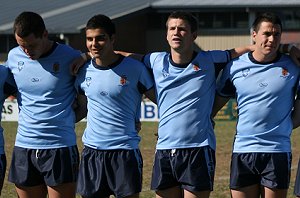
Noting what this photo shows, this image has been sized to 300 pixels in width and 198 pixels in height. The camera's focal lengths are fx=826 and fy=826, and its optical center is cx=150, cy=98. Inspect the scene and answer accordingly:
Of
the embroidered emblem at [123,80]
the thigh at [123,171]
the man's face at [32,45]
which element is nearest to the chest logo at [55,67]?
the man's face at [32,45]

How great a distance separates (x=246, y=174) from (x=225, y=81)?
90 cm

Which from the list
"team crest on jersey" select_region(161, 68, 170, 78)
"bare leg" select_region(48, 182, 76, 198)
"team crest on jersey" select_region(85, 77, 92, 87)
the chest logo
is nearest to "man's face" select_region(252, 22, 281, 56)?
"team crest on jersey" select_region(161, 68, 170, 78)

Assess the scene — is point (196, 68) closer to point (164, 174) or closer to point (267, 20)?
point (267, 20)

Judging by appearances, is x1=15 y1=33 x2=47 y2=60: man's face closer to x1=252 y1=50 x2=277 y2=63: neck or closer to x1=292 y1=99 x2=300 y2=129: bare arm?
x1=252 y1=50 x2=277 y2=63: neck

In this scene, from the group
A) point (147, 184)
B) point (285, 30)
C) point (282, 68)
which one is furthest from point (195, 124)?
point (285, 30)

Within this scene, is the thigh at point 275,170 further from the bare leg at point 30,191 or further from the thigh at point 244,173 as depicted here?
the bare leg at point 30,191

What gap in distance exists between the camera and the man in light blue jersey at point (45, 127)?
25.5ft

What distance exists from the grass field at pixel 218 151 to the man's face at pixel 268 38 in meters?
4.71

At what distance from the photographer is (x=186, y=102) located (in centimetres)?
749

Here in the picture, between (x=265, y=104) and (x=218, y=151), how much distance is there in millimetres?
11280

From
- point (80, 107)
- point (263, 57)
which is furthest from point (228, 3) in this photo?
point (263, 57)

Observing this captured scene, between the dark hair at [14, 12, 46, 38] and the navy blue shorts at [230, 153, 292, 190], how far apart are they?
2165 millimetres

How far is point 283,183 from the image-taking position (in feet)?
24.3

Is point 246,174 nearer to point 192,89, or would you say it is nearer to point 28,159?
point 192,89
